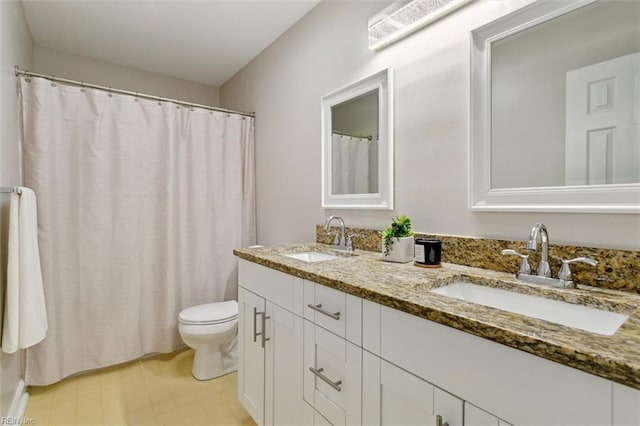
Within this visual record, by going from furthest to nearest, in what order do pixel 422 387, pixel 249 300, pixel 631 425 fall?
pixel 249 300 < pixel 422 387 < pixel 631 425

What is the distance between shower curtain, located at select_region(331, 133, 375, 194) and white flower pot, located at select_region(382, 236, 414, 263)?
0.45m

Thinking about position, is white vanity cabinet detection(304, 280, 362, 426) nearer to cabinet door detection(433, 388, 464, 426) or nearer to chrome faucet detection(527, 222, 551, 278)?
cabinet door detection(433, 388, 464, 426)

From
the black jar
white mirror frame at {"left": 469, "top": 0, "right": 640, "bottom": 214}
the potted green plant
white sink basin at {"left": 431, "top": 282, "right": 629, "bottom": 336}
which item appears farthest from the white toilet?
white mirror frame at {"left": 469, "top": 0, "right": 640, "bottom": 214}

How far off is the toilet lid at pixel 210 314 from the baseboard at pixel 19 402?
0.87 metres

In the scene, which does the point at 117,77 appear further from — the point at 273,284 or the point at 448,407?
the point at 448,407

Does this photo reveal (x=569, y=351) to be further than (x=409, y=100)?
No

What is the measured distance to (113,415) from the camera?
1725mm

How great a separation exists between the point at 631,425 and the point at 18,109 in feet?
9.23

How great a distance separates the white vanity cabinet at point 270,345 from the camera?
4.07ft

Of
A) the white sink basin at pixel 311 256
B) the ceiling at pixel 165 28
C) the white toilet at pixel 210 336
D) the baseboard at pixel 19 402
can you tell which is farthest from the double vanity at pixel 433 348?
the ceiling at pixel 165 28

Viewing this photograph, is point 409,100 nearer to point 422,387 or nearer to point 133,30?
point 422,387

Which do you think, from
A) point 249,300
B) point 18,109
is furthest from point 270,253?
point 18,109

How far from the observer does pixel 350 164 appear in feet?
6.02

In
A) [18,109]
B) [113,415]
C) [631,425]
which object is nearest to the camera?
[631,425]
